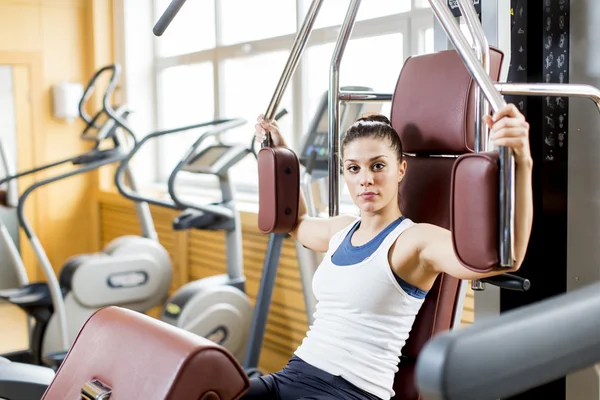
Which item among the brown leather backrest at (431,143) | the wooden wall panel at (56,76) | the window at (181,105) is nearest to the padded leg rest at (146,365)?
the brown leather backrest at (431,143)

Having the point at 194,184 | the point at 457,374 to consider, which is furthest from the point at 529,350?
the point at 194,184

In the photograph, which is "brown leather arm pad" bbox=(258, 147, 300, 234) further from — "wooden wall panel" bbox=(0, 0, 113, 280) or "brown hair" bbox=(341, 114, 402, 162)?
"wooden wall panel" bbox=(0, 0, 113, 280)

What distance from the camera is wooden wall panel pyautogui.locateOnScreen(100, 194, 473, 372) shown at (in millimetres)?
4176

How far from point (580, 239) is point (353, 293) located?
74 centimetres

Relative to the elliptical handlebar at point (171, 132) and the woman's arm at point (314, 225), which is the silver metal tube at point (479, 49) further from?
the elliptical handlebar at point (171, 132)

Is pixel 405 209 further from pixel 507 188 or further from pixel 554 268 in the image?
pixel 507 188

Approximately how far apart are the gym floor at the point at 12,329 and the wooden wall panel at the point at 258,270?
116 centimetres

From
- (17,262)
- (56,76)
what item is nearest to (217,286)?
(17,262)

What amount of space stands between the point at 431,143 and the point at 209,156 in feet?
6.96

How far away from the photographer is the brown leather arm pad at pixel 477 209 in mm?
1309

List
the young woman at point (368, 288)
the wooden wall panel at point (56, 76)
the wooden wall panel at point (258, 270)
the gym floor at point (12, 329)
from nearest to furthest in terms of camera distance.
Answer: the young woman at point (368, 288)
the wooden wall panel at point (258, 270)
the gym floor at point (12, 329)
the wooden wall panel at point (56, 76)

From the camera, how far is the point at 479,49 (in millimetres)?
1548

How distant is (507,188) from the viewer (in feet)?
4.28

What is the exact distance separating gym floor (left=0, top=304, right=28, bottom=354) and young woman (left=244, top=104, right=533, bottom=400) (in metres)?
3.44
